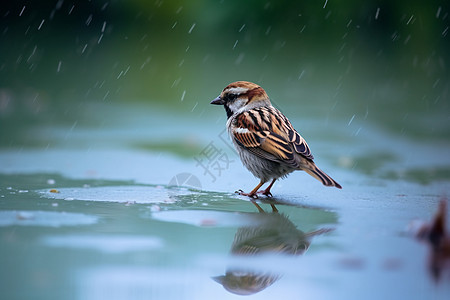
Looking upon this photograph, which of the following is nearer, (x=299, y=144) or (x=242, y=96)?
(x=299, y=144)

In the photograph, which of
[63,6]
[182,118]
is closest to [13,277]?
[182,118]

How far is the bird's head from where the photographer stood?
639 centimetres

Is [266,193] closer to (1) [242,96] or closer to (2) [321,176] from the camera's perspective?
(2) [321,176]

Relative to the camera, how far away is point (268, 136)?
18.9 ft

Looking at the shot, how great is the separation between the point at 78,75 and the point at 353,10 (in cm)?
→ 565

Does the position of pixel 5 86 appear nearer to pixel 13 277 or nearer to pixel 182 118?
pixel 182 118

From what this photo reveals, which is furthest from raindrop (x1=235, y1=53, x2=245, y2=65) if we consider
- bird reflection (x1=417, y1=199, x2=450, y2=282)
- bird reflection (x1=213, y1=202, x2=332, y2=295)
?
bird reflection (x1=417, y1=199, x2=450, y2=282)

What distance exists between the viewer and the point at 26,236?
408cm

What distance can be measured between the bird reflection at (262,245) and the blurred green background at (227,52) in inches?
251

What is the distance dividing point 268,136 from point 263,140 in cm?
6

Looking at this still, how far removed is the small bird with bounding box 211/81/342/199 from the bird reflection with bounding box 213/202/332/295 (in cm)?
68

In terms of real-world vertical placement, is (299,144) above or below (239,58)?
below

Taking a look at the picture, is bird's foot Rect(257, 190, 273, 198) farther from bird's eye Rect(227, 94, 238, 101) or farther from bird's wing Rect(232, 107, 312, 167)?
bird's eye Rect(227, 94, 238, 101)

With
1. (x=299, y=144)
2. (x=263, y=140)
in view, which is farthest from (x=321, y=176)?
(x=263, y=140)
